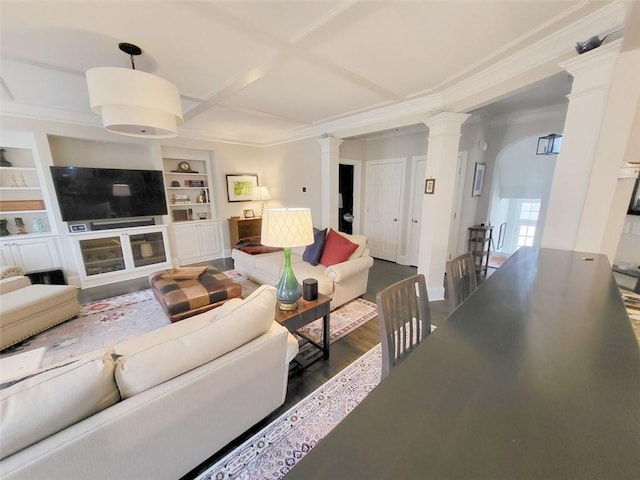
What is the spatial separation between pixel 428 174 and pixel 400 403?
9.63ft

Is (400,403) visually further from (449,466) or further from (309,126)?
(309,126)

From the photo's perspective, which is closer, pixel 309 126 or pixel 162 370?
pixel 162 370

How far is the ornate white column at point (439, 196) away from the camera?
2795mm

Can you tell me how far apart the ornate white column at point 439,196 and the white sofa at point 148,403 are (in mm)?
2379

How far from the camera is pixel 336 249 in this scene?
3.06m

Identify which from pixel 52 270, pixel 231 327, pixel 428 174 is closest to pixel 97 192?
pixel 52 270

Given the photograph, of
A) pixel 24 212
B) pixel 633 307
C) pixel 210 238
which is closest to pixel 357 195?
pixel 210 238

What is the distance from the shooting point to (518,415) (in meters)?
0.57

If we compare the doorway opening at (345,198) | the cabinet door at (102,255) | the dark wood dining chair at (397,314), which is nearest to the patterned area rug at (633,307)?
the dark wood dining chair at (397,314)

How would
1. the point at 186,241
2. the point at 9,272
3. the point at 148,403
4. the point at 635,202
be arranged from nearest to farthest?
the point at 148,403 → the point at 635,202 → the point at 9,272 → the point at 186,241

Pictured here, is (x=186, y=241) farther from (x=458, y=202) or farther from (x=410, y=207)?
(x=458, y=202)

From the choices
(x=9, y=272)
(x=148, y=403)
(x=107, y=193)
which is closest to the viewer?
(x=148, y=403)

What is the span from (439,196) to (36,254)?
5.38m

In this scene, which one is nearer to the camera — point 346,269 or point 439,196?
point 346,269
